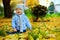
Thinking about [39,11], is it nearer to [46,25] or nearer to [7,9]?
[46,25]

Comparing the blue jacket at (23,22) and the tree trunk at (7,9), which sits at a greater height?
the tree trunk at (7,9)

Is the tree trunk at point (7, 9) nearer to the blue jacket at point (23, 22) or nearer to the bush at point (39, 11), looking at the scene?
the blue jacket at point (23, 22)

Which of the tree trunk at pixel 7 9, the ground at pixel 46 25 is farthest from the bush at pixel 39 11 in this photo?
the tree trunk at pixel 7 9

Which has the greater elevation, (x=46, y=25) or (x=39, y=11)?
(x=39, y=11)

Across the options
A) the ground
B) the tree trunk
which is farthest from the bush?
the tree trunk

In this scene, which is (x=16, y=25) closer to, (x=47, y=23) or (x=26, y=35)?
(x=26, y=35)

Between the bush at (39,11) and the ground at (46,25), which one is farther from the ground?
the bush at (39,11)

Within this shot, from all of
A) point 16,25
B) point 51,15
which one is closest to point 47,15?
point 51,15

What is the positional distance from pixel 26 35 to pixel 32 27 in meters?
0.09

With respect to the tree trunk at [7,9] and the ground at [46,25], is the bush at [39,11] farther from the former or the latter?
the tree trunk at [7,9]

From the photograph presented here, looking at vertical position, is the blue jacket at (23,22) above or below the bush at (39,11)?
below

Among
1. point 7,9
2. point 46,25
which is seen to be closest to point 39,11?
point 46,25

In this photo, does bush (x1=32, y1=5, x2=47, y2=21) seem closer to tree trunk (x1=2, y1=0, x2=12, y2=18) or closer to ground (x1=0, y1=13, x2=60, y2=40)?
ground (x1=0, y1=13, x2=60, y2=40)

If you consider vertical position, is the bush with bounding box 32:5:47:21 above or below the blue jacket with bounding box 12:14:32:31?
above
